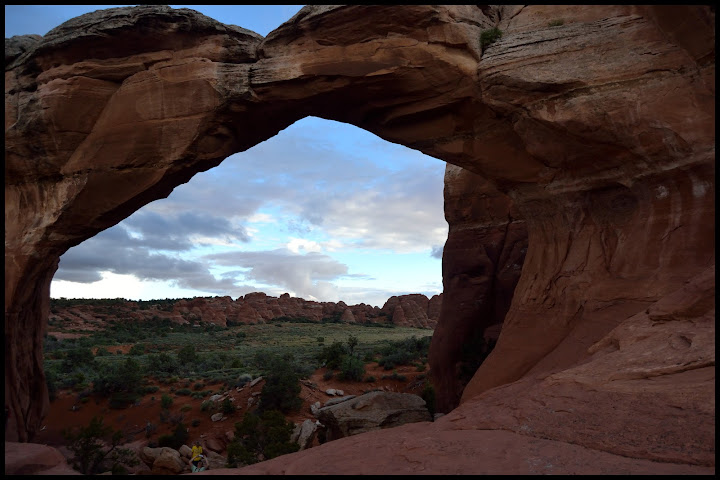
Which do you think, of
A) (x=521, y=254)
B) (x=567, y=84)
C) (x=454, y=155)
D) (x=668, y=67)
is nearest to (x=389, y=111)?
(x=454, y=155)

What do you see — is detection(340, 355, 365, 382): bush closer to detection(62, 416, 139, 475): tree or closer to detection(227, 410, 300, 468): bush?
detection(227, 410, 300, 468): bush

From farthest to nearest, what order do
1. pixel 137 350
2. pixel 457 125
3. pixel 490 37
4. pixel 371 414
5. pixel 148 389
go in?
pixel 137 350
pixel 148 389
pixel 371 414
pixel 457 125
pixel 490 37

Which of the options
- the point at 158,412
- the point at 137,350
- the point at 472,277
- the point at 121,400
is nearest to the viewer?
the point at 472,277

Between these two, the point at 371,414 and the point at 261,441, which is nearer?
the point at 261,441

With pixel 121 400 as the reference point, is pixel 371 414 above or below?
above

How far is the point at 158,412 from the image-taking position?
17.8m

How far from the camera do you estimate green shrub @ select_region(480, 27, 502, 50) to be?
1013cm

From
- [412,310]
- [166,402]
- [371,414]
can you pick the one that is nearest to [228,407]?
[166,402]

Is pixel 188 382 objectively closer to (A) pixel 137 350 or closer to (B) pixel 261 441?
(B) pixel 261 441

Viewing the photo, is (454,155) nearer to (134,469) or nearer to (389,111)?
(389,111)

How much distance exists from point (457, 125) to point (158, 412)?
15.7 metres

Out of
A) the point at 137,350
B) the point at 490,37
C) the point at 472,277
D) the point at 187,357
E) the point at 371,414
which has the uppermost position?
the point at 490,37

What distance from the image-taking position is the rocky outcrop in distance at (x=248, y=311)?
53188 mm

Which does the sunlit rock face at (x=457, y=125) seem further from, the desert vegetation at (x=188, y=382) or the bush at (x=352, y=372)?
the bush at (x=352, y=372)
